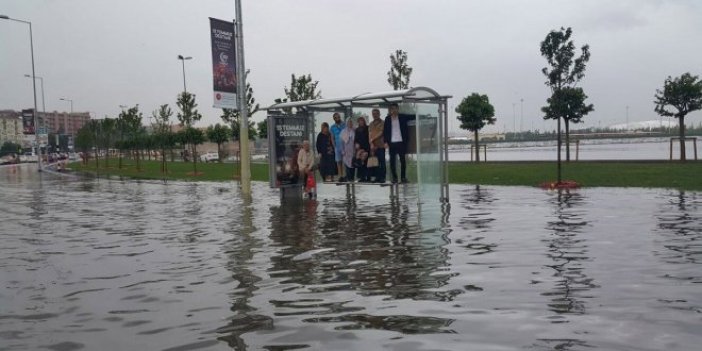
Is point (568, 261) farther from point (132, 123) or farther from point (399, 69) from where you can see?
point (132, 123)

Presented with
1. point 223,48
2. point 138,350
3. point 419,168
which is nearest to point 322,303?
point 138,350

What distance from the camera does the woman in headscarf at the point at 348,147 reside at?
1700cm

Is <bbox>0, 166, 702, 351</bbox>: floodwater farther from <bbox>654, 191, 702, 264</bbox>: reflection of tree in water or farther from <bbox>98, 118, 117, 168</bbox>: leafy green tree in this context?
<bbox>98, 118, 117, 168</bbox>: leafy green tree

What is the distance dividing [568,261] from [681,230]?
3.30 m

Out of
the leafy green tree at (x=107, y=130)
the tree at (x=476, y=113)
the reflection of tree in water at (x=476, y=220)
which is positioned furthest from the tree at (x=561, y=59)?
the leafy green tree at (x=107, y=130)

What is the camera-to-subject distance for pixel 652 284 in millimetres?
6336

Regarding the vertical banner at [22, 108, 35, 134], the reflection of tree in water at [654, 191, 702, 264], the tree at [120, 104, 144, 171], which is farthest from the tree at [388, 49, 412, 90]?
the vertical banner at [22, 108, 35, 134]

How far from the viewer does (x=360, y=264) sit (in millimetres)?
7812

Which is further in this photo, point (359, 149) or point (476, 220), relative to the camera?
point (359, 149)

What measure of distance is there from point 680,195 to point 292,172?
10197 millimetres

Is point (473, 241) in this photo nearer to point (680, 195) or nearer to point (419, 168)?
point (419, 168)

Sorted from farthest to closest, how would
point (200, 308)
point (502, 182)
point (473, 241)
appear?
point (502, 182)
point (473, 241)
point (200, 308)

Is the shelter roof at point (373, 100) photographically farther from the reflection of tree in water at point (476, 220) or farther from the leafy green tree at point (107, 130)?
the leafy green tree at point (107, 130)

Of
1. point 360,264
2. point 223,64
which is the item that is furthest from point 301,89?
point 360,264
